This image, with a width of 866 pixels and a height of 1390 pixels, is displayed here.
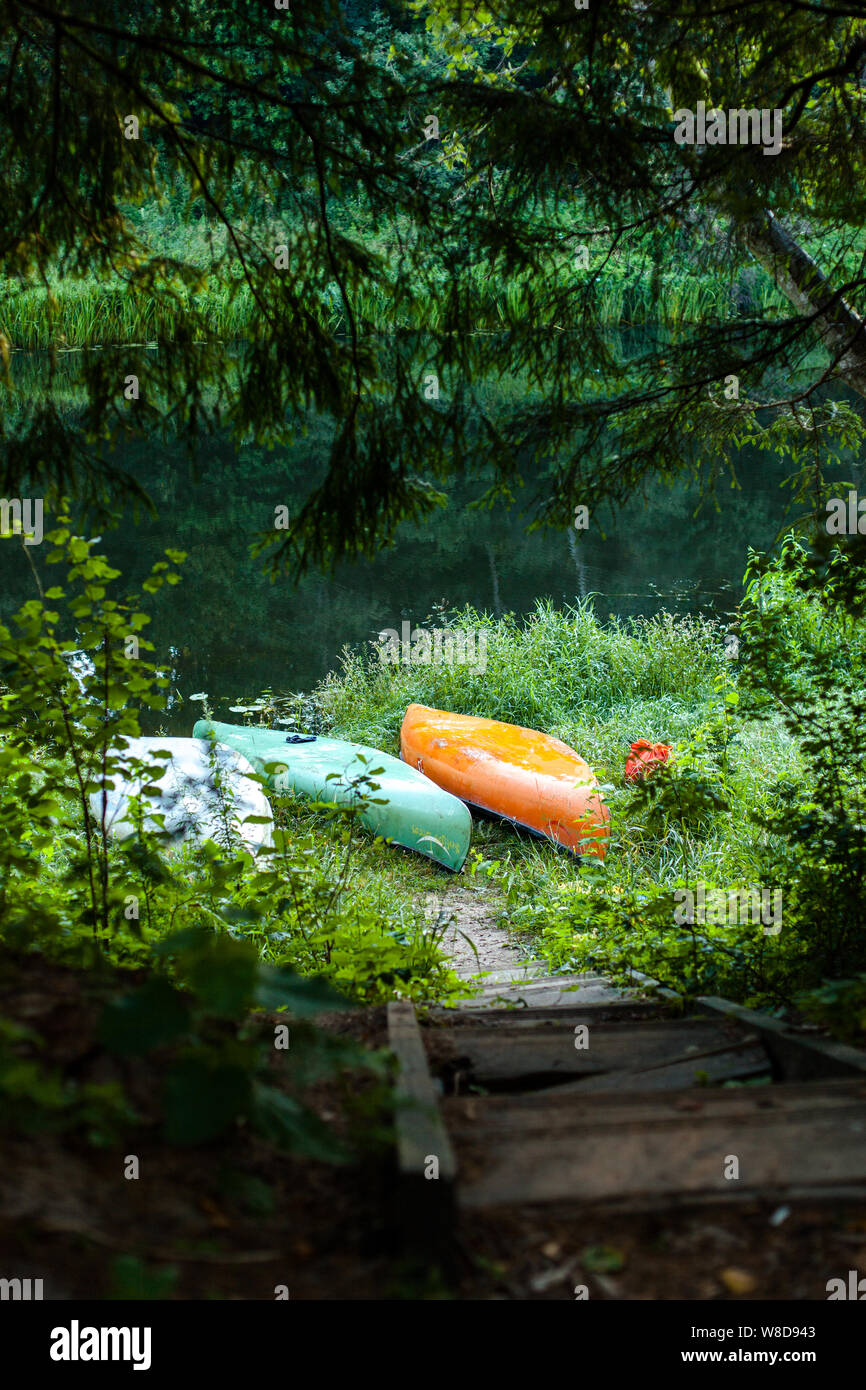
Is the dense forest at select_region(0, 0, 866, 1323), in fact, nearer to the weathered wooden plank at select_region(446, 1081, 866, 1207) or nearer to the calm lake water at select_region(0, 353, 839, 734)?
the weathered wooden plank at select_region(446, 1081, 866, 1207)

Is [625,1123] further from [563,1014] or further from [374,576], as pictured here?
[374,576]

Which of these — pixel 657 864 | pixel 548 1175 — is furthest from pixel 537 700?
pixel 548 1175

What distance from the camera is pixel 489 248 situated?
350cm

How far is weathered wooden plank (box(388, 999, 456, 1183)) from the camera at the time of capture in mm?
1433

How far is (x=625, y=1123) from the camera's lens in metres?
1.67

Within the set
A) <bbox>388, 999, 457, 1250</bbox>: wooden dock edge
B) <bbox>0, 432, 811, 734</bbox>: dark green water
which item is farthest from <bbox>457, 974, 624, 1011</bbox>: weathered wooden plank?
<bbox>0, 432, 811, 734</bbox>: dark green water

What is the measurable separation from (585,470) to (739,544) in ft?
40.4

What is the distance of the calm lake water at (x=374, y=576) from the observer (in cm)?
1212

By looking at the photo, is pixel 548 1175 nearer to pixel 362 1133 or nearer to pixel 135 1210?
pixel 362 1133

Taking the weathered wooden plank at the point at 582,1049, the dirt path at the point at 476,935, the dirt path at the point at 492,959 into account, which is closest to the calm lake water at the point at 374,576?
the dirt path at the point at 476,935

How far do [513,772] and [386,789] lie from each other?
3.16 feet

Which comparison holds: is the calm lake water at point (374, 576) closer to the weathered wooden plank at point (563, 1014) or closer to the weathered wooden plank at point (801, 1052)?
the weathered wooden plank at point (563, 1014)

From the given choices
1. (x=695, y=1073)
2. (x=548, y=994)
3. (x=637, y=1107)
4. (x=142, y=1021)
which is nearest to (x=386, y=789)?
(x=548, y=994)

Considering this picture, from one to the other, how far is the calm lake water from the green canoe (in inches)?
90.5
